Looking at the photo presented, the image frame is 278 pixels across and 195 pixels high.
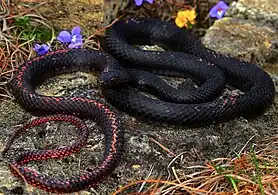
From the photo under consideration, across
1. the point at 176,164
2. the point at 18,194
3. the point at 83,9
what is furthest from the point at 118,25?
the point at 18,194

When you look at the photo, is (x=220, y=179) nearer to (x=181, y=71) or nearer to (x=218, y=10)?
(x=181, y=71)

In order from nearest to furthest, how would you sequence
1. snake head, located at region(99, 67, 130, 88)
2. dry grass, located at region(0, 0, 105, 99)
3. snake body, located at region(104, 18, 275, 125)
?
snake body, located at region(104, 18, 275, 125) < snake head, located at region(99, 67, 130, 88) < dry grass, located at region(0, 0, 105, 99)

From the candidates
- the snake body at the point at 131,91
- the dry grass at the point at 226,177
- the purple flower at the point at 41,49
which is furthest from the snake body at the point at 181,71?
the purple flower at the point at 41,49

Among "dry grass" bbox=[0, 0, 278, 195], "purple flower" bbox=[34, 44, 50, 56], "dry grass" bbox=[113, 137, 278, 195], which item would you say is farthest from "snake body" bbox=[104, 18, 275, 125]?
"purple flower" bbox=[34, 44, 50, 56]

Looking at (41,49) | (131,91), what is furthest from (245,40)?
(41,49)

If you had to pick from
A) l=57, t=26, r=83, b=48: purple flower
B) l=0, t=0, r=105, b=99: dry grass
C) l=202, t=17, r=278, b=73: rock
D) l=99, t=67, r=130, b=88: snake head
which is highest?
l=202, t=17, r=278, b=73: rock

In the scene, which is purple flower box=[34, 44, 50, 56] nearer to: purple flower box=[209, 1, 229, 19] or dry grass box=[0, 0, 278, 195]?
dry grass box=[0, 0, 278, 195]

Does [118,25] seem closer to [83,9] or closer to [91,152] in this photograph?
[83,9]

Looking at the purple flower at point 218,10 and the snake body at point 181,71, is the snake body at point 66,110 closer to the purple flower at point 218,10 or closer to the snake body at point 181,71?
the snake body at point 181,71
